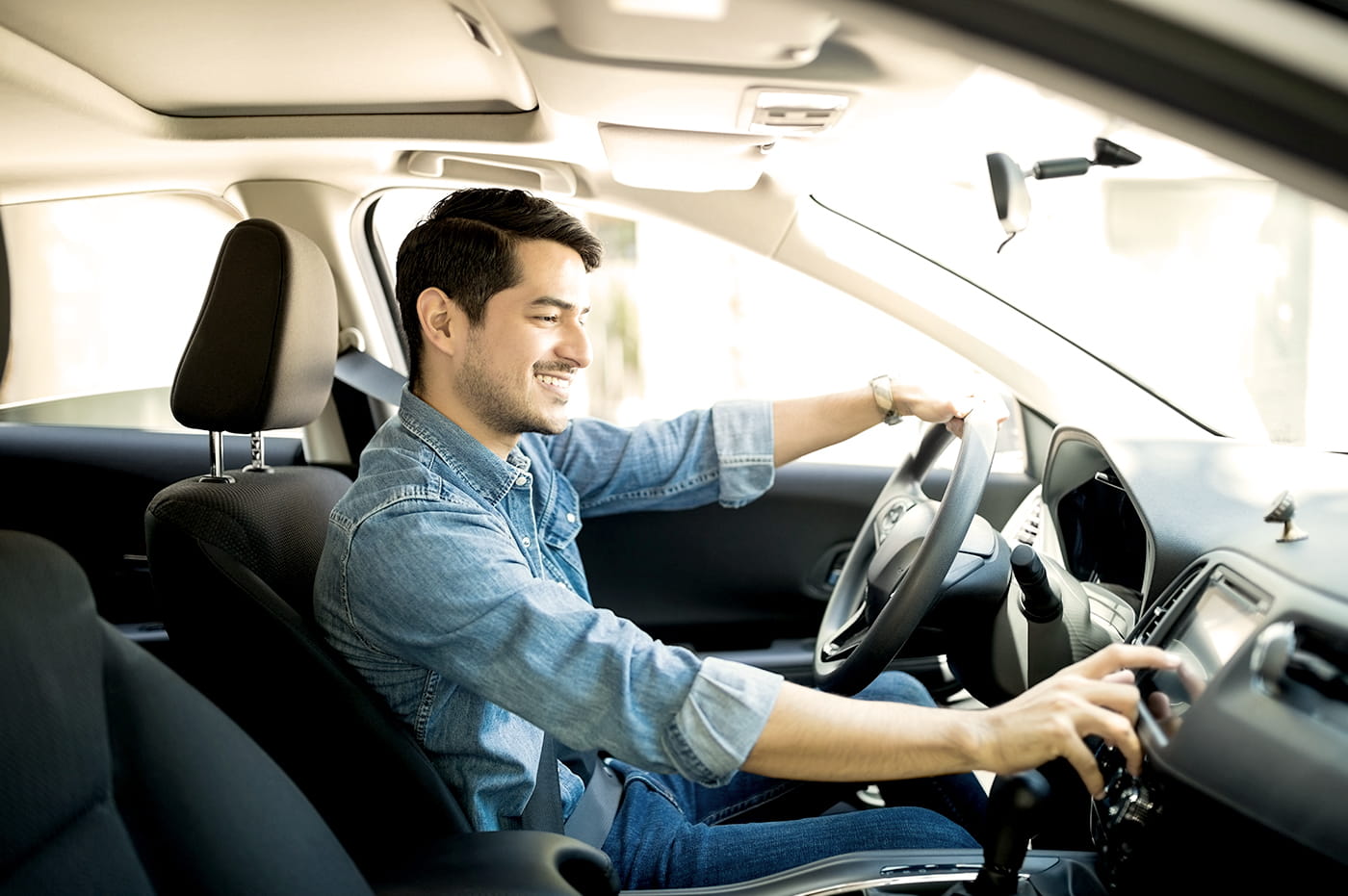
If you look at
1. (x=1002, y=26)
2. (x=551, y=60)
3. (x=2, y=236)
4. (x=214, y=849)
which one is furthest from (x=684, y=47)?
(x=2, y=236)

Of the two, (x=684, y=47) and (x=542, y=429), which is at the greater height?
(x=684, y=47)

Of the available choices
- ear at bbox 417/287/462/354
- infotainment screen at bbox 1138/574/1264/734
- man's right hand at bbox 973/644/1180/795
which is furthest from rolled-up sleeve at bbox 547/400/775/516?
man's right hand at bbox 973/644/1180/795

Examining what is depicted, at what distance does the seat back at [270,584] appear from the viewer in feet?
4.28

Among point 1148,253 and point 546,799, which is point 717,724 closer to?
point 546,799

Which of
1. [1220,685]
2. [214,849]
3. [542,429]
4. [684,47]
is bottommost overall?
[214,849]

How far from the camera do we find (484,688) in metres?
1.18

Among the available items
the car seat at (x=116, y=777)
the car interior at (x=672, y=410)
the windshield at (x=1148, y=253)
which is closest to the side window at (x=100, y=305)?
the car interior at (x=672, y=410)

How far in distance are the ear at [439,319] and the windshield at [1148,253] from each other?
2.36ft

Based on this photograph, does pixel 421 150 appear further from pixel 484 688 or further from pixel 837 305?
pixel 484 688

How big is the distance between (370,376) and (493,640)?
1.36 meters

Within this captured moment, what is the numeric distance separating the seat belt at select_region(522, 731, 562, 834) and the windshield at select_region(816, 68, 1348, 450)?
98 centimetres

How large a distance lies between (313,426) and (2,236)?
0.83 meters

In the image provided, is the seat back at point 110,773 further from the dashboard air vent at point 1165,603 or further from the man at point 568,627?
the dashboard air vent at point 1165,603

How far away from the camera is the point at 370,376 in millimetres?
2396
